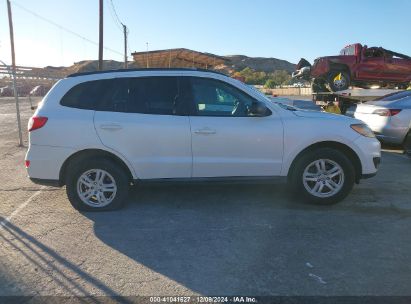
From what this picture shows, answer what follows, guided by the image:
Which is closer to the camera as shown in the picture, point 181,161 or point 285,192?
point 181,161

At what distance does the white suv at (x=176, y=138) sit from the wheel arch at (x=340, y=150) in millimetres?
14

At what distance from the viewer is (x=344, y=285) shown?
3.49m

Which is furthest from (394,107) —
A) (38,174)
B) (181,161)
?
(38,174)

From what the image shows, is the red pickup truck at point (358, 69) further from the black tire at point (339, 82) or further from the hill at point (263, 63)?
the hill at point (263, 63)

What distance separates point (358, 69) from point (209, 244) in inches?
526

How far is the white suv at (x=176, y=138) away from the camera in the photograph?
5.28 m

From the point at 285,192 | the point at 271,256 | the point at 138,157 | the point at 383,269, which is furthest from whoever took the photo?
the point at 285,192

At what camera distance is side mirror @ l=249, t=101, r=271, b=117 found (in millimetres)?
5250

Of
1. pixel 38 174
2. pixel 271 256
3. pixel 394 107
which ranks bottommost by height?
pixel 271 256

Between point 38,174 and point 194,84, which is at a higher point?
point 194,84

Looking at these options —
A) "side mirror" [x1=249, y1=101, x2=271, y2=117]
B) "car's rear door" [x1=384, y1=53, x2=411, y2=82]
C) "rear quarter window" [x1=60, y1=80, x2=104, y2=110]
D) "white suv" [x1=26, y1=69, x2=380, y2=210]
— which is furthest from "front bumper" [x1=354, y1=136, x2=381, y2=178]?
"car's rear door" [x1=384, y1=53, x2=411, y2=82]

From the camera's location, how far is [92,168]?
5.36 m

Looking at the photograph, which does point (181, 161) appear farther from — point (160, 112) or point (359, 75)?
point (359, 75)

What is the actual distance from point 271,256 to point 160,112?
91.6 inches
